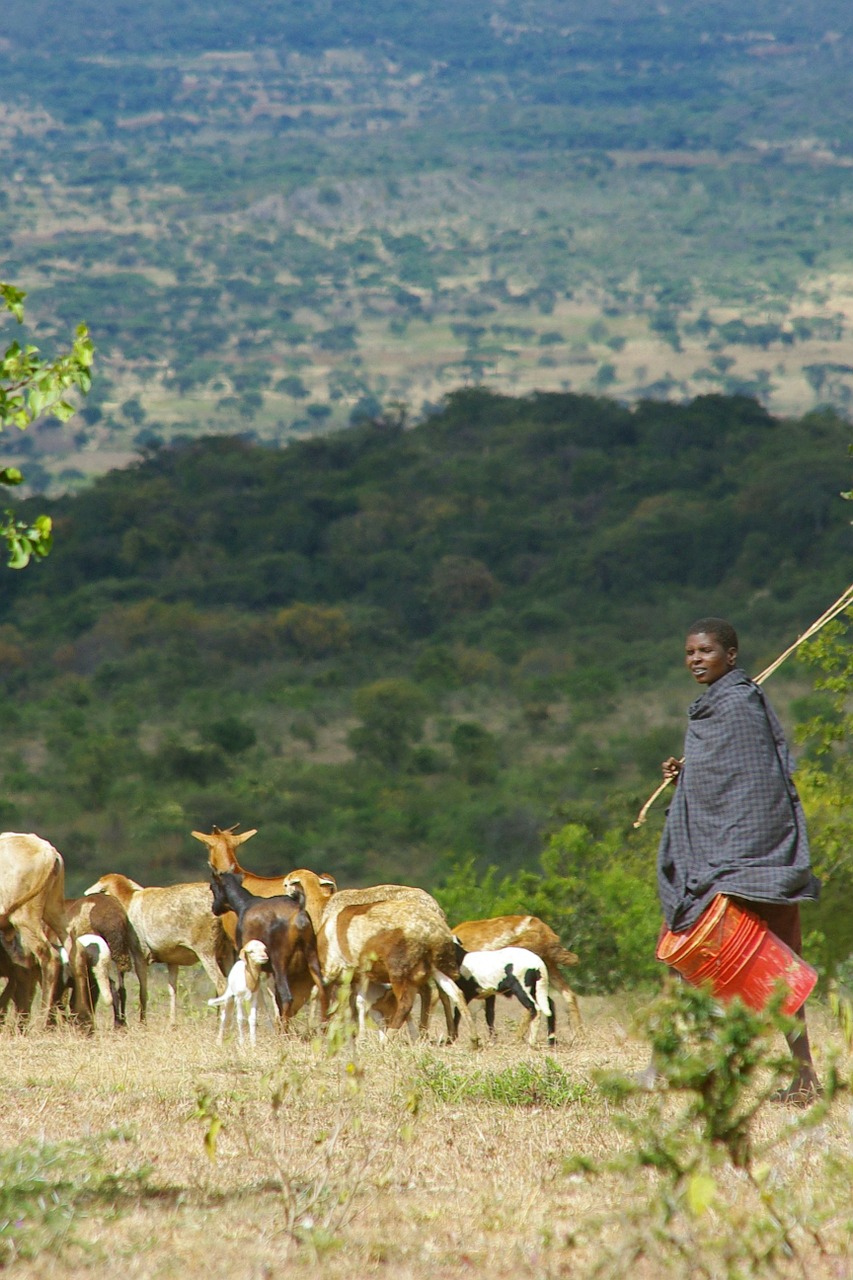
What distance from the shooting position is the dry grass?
4223 millimetres

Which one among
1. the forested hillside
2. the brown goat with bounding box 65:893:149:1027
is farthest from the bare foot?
the forested hillside

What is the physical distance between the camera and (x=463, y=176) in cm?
16512

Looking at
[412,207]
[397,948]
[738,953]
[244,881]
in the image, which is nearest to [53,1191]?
[738,953]

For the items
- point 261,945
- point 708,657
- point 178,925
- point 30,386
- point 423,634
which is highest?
point 30,386

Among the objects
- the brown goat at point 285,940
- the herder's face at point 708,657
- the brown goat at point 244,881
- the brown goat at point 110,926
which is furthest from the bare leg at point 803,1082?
the brown goat at point 110,926

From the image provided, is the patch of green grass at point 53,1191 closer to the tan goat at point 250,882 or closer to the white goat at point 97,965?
the white goat at point 97,965

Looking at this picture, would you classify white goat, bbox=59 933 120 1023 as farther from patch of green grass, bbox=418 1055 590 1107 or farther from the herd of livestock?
patch of green grass, bbox=418 1055 590 1107

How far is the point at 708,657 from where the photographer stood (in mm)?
6312

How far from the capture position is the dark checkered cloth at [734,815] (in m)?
6.04

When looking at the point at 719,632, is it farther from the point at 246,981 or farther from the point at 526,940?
the point at 526,940

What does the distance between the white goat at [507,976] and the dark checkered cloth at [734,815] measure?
240 cm

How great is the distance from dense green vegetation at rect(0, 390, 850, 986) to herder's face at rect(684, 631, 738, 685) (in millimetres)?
10286

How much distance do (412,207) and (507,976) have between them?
160m

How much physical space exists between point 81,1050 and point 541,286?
14585 cm
